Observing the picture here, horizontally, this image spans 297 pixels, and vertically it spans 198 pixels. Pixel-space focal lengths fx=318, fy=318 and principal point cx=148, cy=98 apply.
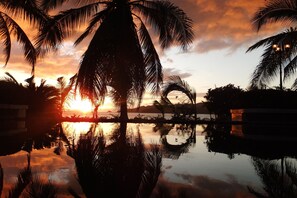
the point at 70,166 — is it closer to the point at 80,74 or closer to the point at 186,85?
the point at 80,74

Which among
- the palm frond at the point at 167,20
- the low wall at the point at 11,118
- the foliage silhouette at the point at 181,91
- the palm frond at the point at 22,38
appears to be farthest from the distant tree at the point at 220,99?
the low wall at the point at 11,118

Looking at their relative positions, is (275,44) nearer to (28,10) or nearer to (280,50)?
(280,50)

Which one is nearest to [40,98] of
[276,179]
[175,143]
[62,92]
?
[62,92]

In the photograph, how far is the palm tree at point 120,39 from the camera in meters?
11.7

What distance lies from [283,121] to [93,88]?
8.94m

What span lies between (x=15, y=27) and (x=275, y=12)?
429 inches

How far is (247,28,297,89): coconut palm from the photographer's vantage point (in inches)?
550

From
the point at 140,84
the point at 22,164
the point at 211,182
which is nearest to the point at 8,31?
the point at 140,84

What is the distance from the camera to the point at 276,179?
3.61 m

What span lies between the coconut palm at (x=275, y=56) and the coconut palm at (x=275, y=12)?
69 cm

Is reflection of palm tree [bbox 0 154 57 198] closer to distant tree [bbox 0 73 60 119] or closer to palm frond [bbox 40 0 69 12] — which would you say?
palm frond [bbox 40 0 69 12]

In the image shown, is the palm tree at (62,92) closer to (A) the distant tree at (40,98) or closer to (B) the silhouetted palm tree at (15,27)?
(A) the distant tree at (40,98)

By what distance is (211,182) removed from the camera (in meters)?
3.49

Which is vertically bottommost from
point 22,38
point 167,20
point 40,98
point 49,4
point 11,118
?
point 11,118
